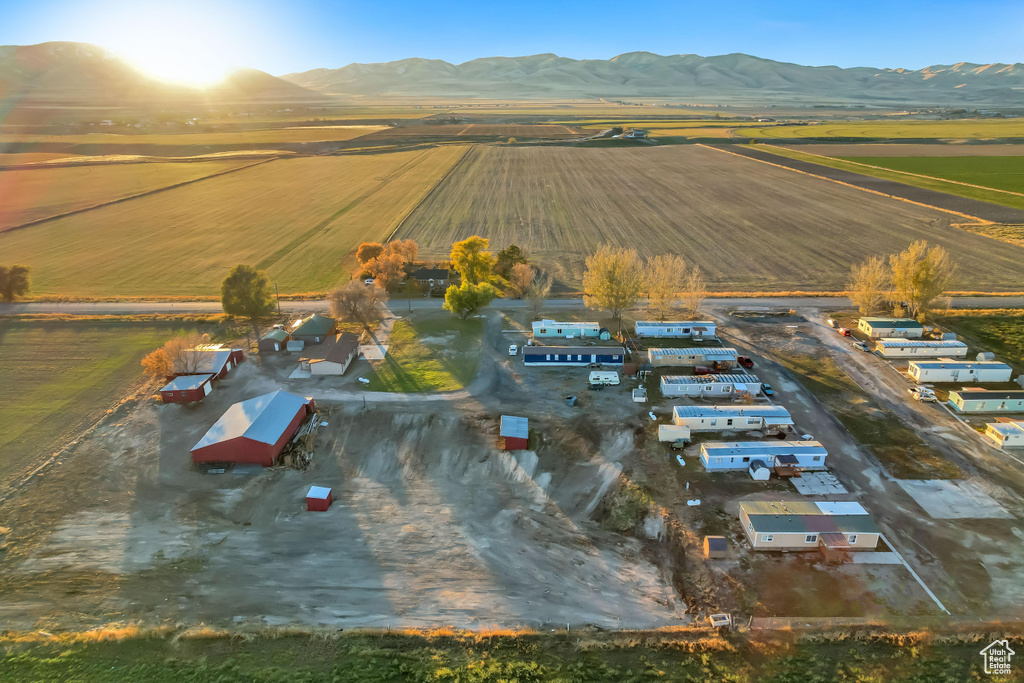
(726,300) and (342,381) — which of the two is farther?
(726,300)

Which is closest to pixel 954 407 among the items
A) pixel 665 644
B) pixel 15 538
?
pixel 665 644

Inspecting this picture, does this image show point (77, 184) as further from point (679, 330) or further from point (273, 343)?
point (679, 330)

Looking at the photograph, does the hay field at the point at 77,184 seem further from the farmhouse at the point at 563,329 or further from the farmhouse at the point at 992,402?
the farmhouse at the point at 992,402

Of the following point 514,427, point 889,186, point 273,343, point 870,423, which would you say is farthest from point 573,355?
point 889,186

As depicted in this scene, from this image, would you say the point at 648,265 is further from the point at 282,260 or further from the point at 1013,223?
the point at 1013,223

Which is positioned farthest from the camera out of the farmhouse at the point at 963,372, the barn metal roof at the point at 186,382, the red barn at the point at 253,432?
the farmhouse at the point at 963,372

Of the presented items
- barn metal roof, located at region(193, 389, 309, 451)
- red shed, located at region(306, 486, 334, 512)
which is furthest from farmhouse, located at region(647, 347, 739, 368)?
barn metal roof, located at region(193, 389, 309, 451)

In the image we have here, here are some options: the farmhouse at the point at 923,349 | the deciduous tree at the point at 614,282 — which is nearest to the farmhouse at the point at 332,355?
the deciduous tree at the point at 614,282
